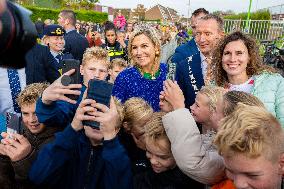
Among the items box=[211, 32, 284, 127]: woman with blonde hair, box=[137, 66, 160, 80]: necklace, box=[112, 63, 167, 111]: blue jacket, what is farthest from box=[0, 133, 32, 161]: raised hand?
box=[211, 32, 284, 127]: woman with blonde hair

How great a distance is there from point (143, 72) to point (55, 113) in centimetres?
119

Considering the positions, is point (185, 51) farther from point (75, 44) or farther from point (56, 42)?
point (75, 44)

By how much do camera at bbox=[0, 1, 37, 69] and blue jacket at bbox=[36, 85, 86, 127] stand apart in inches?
37.0

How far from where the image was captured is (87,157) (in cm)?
203

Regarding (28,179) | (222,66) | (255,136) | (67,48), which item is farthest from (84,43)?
(255,136)

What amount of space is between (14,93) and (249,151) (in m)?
2.43

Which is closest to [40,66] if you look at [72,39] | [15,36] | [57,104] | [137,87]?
[137,87]

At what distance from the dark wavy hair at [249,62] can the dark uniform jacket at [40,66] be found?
2007mm

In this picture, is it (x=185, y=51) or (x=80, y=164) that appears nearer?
(x=80, y=164)

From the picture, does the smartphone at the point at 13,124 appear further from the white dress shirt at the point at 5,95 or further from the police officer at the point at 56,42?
the police officer at the point at 56,42

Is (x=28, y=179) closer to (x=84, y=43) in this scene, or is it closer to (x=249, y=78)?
(x=249, y=78)

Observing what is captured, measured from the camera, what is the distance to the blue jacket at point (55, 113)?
2145 millimetres

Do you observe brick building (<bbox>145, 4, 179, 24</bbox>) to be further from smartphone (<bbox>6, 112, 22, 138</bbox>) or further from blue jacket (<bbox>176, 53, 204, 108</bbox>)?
smartphone (<bbox>6, 112, 22, 138</bbox>)

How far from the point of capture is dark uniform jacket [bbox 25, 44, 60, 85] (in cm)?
393
